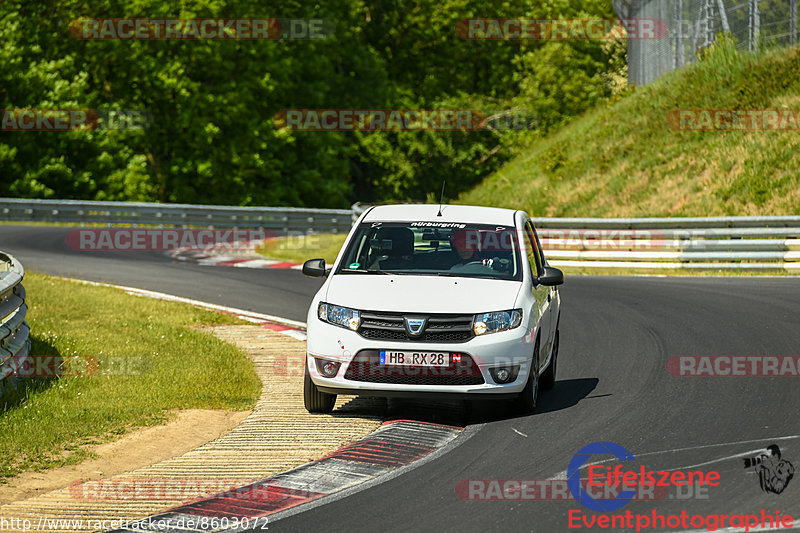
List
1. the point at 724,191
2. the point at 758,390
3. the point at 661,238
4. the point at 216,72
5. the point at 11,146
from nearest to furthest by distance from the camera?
the point at 758,390 → the point at 661,238 → the point at 724,191 → the point at 11,146 → the point at 216,72

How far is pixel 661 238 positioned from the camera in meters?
22.7

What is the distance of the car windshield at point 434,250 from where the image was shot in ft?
32.3

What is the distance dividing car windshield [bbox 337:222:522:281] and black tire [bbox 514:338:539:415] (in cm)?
79

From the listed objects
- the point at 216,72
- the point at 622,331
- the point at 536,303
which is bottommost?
the point at 622,331

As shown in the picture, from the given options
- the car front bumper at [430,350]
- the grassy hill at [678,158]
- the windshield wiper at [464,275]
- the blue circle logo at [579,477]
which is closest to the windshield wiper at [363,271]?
the windshield wiper at [464,275]

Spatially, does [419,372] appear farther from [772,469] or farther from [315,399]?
[772,469]

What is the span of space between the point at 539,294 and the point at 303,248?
19.4 meters

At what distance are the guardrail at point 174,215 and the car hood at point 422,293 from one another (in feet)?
76.5

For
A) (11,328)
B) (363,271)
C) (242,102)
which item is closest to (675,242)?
(363,271)

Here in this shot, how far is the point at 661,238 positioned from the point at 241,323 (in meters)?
10.6

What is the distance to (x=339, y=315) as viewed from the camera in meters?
9.11

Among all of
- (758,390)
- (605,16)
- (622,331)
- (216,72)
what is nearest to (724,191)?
(622,331)

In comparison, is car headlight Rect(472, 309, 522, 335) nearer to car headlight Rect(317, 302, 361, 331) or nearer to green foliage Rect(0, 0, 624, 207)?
car headlight Rect(317, 302, 361, 331)

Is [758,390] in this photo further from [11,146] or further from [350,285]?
[11,146]
